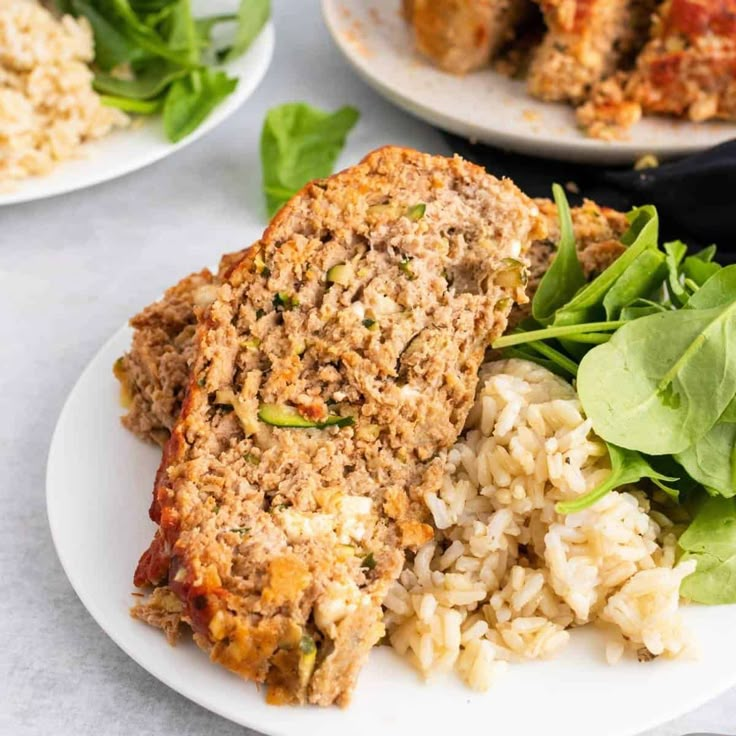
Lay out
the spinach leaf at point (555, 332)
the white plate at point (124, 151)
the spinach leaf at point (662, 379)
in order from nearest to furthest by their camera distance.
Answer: the spinach leaf at point (662, 379) → the spinach leaf at point (555, 332) → the white plate at point (124, 151)

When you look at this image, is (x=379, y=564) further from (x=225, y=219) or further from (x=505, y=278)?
(x=225, y=219)

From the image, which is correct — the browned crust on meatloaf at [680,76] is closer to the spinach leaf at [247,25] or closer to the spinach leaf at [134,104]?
the spinach leaf at [247,25]

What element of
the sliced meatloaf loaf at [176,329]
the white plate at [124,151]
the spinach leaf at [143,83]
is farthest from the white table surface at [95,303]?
Answer: the sliced meatloaf loaf at [176,329]

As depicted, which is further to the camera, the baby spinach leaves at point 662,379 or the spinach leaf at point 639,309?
the spinach leaf at point 639,309

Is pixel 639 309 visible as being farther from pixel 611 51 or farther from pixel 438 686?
pixel 611 51

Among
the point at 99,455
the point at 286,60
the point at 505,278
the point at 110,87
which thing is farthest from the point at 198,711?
the point at 286,60

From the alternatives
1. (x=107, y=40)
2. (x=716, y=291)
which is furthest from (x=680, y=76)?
(x=107, y=40)
